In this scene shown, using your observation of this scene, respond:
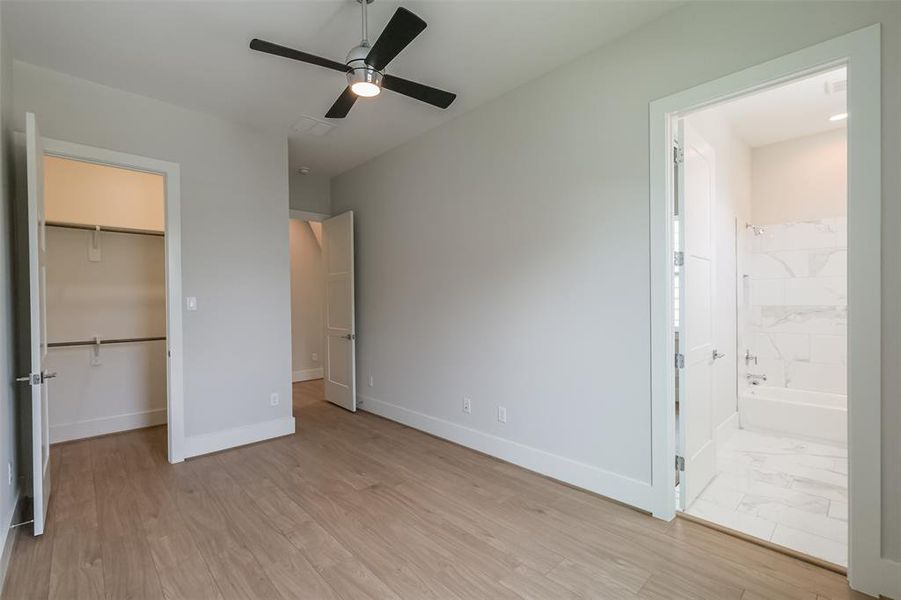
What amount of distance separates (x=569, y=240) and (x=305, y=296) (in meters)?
5.20

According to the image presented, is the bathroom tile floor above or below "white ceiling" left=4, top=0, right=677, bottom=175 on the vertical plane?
below

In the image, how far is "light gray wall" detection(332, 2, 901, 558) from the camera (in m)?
1.88

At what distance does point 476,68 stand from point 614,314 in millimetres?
1926

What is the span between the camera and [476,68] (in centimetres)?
283

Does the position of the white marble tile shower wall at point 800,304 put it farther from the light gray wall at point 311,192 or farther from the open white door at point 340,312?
the light gray wall at point 311,192

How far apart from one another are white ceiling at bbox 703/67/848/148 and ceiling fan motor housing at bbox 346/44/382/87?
2.55 meters

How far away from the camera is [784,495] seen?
2648 millimetres

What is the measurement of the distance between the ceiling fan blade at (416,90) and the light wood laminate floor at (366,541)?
2.48 m

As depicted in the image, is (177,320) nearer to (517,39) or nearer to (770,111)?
(517,39)

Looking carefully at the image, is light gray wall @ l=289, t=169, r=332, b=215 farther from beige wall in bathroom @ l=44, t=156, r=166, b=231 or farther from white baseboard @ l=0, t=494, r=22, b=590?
white baseboard @ l=0, t=494, r=22, b=590

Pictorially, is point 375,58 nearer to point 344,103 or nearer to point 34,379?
point 344,103

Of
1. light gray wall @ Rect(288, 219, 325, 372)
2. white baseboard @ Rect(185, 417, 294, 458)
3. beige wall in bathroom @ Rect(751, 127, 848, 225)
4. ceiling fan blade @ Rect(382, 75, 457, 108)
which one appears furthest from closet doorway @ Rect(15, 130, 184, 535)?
beige wall in bathroom @ Rect(751, 127, 848, 225)

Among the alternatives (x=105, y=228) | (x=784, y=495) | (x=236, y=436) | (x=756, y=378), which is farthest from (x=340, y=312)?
(x=756, y=378)

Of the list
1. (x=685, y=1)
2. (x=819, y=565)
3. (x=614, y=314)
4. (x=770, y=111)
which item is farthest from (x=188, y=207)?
(x=770, y=111)
